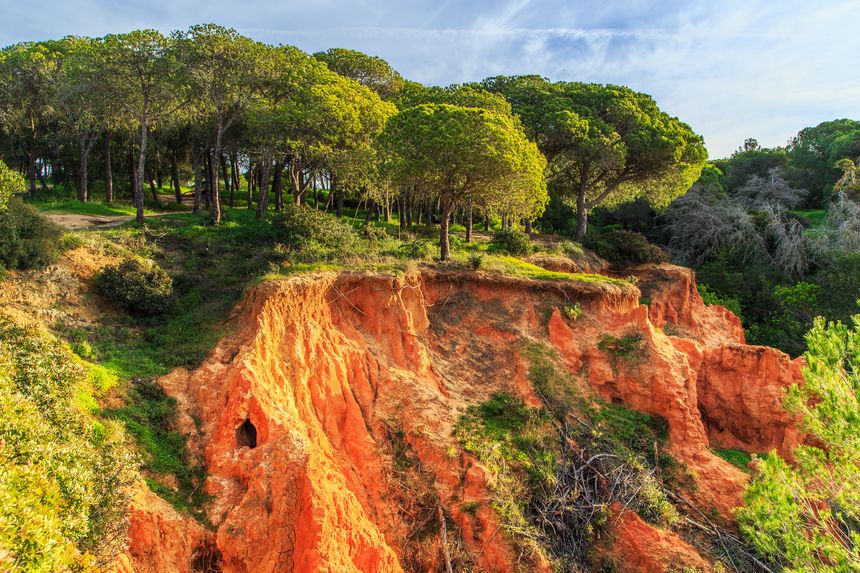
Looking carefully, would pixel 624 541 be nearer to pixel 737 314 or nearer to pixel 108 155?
pixel 737 314

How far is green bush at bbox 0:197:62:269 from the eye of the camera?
55.7ft

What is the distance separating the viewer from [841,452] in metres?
13.6

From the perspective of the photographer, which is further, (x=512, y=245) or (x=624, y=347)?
(x=512, y=245)

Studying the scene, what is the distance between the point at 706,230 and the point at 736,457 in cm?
2596

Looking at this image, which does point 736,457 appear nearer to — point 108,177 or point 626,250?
point 626,250

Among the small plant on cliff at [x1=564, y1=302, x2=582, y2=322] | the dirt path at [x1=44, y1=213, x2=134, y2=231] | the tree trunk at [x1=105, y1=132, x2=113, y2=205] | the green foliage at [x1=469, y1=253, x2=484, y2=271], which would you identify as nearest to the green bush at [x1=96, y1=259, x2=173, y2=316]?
the dirt path at [x1=44, y1=213, x2=134, y2=231]

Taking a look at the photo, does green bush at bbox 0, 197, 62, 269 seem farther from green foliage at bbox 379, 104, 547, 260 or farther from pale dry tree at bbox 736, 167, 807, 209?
pale dry tree at bbox 736, 167, 807, 209

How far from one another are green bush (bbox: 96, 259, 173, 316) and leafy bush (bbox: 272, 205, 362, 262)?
4961 millimetres

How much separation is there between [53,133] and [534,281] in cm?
3588

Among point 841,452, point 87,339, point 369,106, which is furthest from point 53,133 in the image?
point 841,452

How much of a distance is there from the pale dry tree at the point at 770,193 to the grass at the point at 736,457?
3281 centimetres

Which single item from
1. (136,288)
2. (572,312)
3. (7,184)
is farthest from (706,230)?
(7,184)

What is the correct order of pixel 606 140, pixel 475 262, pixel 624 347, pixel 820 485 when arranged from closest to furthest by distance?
1. pixel 820 485
2. pixel 624 347
3. pixel 475 262
4. pixel 606 140

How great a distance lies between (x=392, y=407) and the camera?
18422mm
